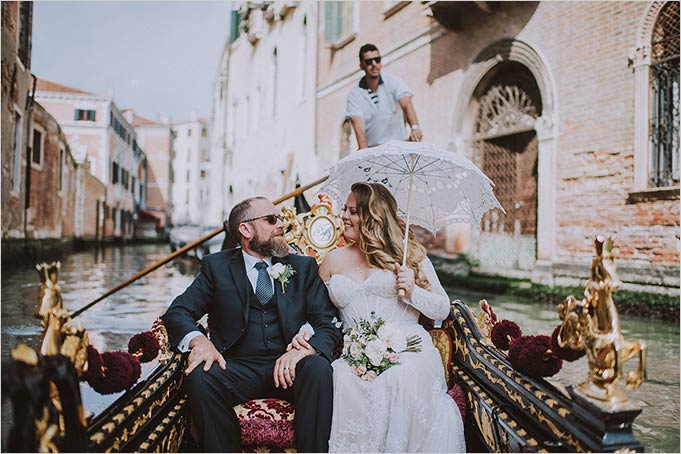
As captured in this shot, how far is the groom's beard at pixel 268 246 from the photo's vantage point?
8.78 ft

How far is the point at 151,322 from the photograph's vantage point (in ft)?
21.9

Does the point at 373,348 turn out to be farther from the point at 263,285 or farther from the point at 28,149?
the point at 28,149

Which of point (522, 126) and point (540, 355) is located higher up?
point (522, 126)

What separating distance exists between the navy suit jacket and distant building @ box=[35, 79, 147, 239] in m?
13.8

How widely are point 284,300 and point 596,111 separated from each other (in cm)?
671

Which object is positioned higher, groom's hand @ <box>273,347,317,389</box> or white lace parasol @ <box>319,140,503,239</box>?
white lace parasol @ <box>319,140,503,239</box>

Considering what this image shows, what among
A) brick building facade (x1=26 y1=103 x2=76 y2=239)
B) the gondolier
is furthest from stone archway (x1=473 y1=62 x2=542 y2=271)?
brick building facade (x1=26 y1=103 x2=76 y2=239)

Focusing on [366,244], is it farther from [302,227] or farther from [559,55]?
[559,55]

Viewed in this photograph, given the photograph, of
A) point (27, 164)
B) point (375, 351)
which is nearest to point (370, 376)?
point (375, 351)

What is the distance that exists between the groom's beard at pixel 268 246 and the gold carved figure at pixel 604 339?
1390 mm

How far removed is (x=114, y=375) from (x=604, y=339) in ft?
4.69

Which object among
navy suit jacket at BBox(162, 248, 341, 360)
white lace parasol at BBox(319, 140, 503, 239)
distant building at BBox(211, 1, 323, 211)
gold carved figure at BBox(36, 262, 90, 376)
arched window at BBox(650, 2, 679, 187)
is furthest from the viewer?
distant building at BBox(211, 1, 323, 211)

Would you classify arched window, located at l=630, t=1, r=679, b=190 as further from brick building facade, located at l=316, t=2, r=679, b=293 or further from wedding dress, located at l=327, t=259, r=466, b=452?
wedding dress, located at l=327, t=259, r=466, b=452

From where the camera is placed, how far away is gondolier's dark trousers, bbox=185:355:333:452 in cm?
211
